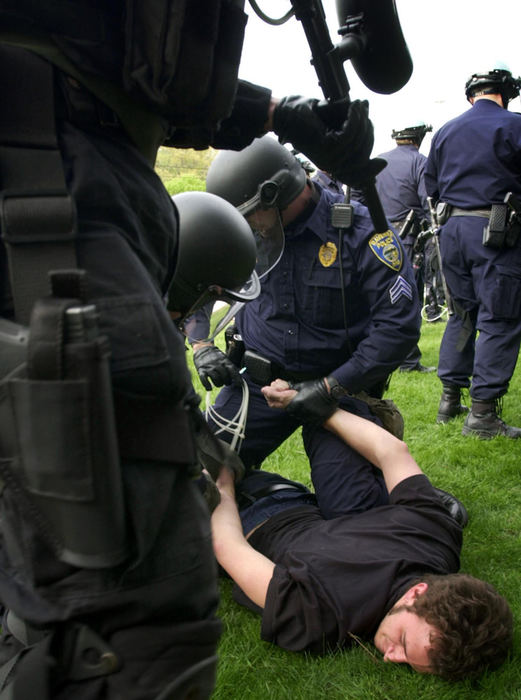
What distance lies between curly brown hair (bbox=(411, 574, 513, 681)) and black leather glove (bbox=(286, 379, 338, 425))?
856 millimetres

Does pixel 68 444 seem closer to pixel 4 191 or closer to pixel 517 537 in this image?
pixel 4 191

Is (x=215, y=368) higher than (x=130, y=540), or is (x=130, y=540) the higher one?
(x=130, y=540)

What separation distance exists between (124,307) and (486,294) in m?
3.17

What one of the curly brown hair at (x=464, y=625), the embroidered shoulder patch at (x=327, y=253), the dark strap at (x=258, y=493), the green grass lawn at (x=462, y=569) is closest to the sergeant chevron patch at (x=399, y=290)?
the embroidered shoulder patch at (x=327, y=253)

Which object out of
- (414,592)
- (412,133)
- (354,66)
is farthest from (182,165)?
(414,592)

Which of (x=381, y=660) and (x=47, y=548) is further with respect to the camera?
(x=381, y=660)

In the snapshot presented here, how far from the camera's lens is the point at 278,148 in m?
2.58

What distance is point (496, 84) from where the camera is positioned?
377cm

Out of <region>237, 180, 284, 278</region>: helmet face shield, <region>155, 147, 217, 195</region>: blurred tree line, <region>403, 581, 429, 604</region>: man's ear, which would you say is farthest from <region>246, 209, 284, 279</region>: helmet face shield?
<region>155, 147, 217, 195</region>: blurred tree line

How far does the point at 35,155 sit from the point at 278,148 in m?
1.89

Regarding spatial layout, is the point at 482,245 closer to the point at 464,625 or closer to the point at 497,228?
the point at 497,228

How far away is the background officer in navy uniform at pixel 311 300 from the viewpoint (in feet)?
8.18

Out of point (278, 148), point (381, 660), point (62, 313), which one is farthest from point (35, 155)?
point (278, 148)

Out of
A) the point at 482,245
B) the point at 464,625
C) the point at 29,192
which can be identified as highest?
the point at 29,192
